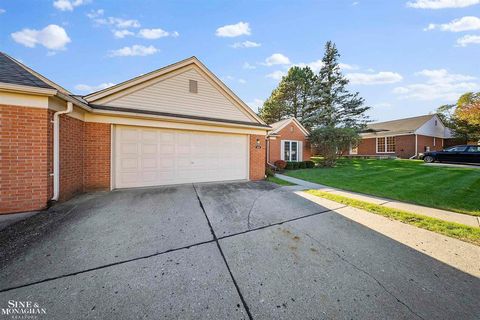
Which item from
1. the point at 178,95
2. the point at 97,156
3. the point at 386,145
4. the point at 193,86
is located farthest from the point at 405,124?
the point at 97,156

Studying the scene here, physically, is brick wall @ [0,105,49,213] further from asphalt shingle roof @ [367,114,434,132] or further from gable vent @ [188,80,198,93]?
asphalt shingle roof @ [367,114,434,132]

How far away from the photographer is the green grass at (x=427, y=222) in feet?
12.4

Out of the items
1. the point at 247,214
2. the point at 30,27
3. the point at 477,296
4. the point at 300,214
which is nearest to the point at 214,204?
the point at 247,214

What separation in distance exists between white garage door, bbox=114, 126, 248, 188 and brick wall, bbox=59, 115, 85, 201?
1.01 m

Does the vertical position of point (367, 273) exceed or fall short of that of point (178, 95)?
it falls short

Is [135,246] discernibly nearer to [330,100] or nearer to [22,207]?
[22,207]

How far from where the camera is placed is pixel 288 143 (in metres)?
16.8

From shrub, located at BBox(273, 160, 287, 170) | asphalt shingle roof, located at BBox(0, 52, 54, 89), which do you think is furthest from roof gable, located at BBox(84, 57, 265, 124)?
shrub, located at BBox(273, 160, 287, 170)

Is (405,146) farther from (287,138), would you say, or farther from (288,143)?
(287,138)

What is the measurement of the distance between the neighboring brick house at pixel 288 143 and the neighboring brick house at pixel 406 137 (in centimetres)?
666

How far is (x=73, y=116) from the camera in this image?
18.9 ft

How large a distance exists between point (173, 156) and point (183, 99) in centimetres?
261

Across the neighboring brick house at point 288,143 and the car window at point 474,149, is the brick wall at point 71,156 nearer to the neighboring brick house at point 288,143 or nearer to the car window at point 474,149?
the neighboring brick house at point 288,143

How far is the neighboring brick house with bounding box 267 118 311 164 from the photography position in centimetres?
1562
